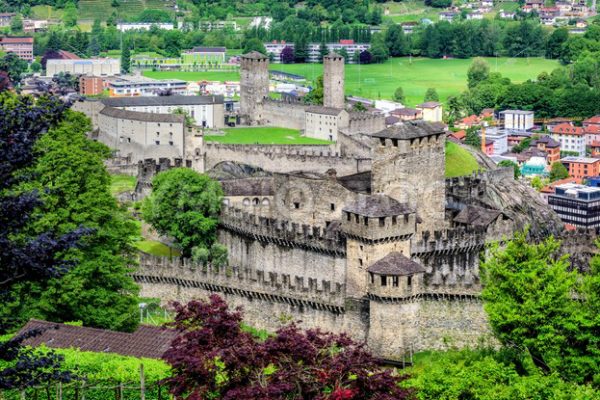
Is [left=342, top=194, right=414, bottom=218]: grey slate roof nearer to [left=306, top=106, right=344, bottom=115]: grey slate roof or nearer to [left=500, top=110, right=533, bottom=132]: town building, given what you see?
[left=306, top=106, right=344, bottom=115]: grey slate roof

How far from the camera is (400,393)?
37.6m

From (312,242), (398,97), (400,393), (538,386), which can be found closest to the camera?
(400,393)

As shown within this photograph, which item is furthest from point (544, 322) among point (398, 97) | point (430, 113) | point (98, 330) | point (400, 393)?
point (398, 97)

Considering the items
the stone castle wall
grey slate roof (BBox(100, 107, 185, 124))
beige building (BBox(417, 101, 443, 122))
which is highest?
grey slate roof (BBox(100, 107, 185, 124))

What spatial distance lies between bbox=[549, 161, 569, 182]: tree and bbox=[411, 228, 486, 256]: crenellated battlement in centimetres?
9018

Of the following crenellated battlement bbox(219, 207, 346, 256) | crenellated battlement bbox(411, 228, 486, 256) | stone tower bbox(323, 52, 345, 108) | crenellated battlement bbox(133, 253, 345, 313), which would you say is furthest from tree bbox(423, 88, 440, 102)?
crenellated battlement bbox(133, 253, 345, 313)

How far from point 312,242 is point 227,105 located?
85440mm

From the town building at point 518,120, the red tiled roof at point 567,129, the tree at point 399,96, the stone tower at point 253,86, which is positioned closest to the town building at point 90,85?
the stone tower at point 253,86

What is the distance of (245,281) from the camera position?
195 feet

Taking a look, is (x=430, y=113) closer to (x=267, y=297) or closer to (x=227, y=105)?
(x=227, y=105)

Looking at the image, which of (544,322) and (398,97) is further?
(398,97)

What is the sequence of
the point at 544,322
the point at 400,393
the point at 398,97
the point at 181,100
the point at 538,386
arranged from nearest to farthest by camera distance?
the point at 400,393 < the point at 538,386 < the point at 544,322 < the point at 181,100 < the point at 398,97

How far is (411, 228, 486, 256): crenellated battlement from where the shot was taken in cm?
6128

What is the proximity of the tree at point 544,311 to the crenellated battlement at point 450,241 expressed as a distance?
10.4 m
